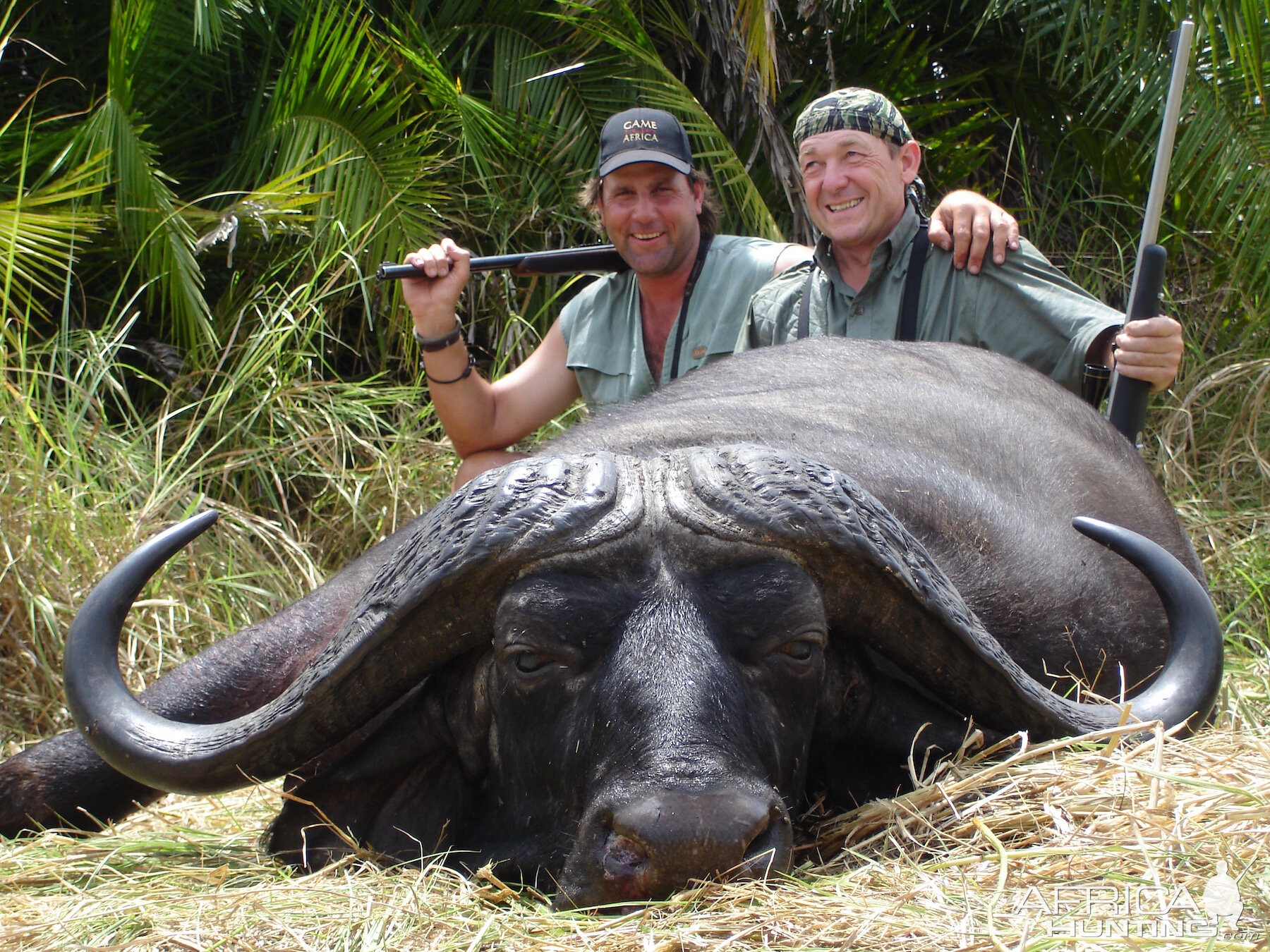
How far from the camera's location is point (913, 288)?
15.3ft

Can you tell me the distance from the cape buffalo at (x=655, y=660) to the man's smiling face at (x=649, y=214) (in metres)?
2.37

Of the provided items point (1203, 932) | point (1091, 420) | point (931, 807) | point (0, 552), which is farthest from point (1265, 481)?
point (0, 552)

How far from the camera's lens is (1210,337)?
7004 millimetres

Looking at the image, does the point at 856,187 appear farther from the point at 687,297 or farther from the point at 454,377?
the point at 454,377

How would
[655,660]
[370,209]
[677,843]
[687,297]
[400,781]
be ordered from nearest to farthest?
[677,843] < [655,660] < [400,781] < [687,297] < [370,209]

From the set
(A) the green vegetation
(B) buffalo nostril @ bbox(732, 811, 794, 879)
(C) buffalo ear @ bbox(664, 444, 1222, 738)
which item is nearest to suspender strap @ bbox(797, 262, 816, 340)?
(A) the green vegetation

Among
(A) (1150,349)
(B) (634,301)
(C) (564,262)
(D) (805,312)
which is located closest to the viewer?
(A) (1150,349)

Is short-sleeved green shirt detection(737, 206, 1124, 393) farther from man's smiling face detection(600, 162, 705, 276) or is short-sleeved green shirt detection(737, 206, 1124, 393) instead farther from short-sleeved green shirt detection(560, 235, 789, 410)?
man's smiling face detection(600, 162, 705, 276)

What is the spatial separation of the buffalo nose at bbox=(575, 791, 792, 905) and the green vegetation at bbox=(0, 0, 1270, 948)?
2.83 meters

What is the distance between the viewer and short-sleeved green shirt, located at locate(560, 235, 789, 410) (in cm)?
529

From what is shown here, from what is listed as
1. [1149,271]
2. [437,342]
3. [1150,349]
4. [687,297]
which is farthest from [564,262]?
[1150,349]

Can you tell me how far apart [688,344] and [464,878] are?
10.9 ft

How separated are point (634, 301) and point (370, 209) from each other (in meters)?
1.94

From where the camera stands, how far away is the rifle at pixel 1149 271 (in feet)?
13.2
